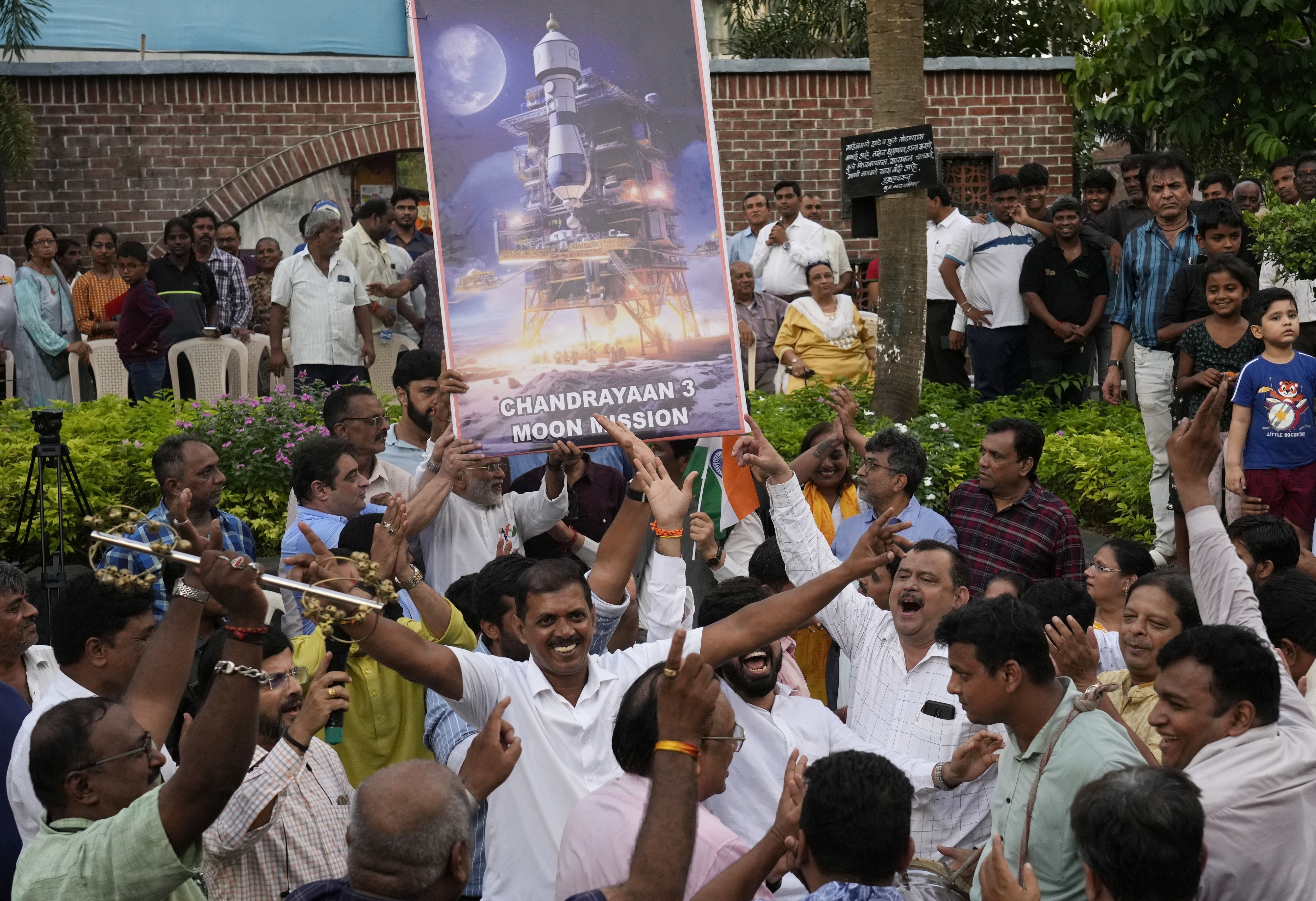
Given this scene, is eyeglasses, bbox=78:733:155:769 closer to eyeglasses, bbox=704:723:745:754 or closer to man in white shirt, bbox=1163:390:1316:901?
eyeglasses, bbox=704:723:745:754

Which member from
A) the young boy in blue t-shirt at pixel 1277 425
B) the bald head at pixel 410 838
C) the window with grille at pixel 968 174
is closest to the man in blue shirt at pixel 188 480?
the bald head at pixel 410 838

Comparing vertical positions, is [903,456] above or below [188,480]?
below

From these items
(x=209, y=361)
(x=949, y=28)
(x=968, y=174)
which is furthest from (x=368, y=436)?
(x=949, y=28)

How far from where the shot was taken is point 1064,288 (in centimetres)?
1116

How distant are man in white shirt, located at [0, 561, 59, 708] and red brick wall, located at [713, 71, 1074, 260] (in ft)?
39.9

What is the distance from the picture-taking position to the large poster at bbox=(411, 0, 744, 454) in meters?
5.79

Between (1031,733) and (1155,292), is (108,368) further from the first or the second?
(1031,733)

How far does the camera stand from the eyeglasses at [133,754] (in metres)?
3.31

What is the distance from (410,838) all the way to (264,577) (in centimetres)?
65

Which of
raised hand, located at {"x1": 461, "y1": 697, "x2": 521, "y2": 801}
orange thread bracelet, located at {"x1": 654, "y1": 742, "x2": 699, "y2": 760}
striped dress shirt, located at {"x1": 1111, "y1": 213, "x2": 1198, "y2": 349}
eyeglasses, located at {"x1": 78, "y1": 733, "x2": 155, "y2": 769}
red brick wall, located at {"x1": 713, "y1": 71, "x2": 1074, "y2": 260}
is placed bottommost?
raised hand, located at {"x1": 461, "y1": 697, "x2": 521, "y2": 801}

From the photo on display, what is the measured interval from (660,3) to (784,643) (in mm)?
2621

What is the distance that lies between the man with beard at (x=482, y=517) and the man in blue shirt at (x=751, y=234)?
6643 millimetres

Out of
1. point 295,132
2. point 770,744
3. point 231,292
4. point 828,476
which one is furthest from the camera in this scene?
point 295,132

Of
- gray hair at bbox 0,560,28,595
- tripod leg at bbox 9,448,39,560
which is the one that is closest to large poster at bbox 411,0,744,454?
gray hair at bbox 0,560,28,595
